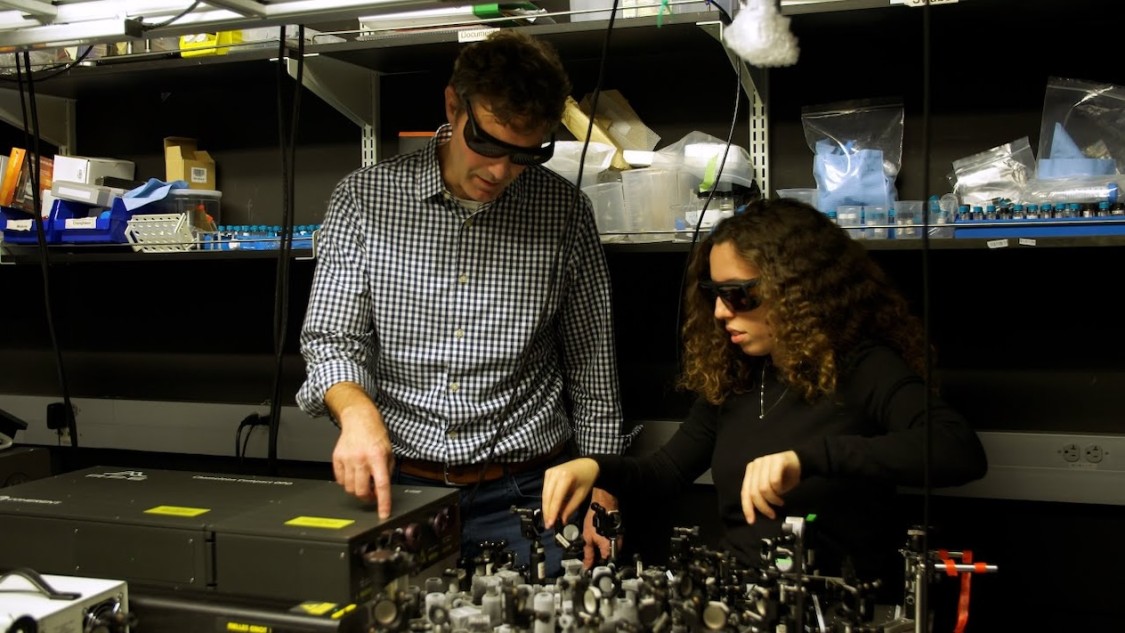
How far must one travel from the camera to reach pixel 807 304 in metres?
1.81

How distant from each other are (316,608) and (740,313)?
3.25ft

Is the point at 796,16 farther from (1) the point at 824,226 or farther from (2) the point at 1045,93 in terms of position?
(2) the point at 1045,93

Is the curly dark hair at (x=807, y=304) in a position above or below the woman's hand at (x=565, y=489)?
above

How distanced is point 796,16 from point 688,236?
514 millimetres

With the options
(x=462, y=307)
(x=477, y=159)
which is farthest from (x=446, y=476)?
(x=477, y=159)

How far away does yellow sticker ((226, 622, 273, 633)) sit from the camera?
1.14m

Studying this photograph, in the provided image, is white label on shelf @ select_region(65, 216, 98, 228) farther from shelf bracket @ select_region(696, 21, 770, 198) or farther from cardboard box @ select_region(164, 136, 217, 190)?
shelf bracket @ select_region(696, 21, 770, 198)

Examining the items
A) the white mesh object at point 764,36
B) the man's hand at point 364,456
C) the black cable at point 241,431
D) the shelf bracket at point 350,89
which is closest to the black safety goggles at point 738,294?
the man's hand at point 364,456

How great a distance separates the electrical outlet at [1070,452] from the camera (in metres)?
2.25

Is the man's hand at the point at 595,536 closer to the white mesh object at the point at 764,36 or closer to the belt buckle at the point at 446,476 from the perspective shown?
the belt buckle at the point at 446,476

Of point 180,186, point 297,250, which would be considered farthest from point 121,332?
point 297,250

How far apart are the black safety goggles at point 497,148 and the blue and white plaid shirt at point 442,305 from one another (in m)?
0.23

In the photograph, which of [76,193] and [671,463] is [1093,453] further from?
[76,193]

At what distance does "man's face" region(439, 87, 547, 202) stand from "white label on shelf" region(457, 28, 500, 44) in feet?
1.03
